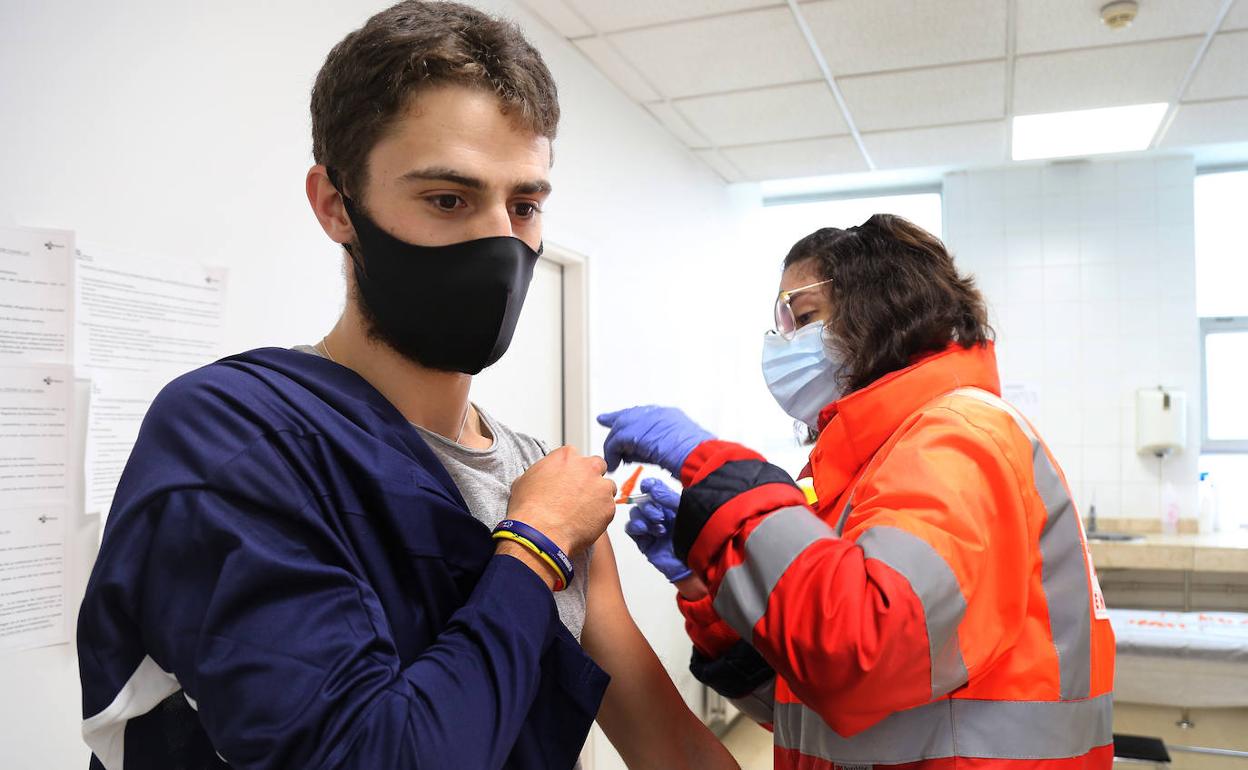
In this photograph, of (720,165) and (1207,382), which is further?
(1207,382)

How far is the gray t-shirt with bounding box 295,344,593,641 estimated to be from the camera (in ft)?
3.28

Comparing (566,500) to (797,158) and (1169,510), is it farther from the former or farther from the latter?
(1169,510)

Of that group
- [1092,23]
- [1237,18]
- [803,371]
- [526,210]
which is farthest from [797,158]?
[526,210]

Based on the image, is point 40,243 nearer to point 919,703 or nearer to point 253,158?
point 253,158

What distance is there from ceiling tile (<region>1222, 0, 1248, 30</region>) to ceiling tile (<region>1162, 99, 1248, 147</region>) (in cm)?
85

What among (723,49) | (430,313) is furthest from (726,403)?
(430,313)

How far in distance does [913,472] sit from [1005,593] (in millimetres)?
207

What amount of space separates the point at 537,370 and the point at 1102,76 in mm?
2430

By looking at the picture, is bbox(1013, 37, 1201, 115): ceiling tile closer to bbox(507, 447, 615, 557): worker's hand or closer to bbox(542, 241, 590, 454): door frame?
bbox(542, 241, 590, 454): door frame

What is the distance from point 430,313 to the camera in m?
0.95

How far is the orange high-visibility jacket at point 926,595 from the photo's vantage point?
1.16 m

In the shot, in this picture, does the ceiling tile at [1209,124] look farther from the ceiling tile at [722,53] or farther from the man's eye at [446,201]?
the man's eye at [446,201]

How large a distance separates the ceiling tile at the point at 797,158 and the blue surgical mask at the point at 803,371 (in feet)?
8.65

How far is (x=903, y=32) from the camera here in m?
3.08
